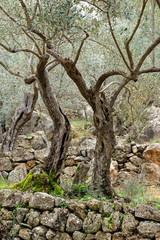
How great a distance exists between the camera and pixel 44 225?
20.7 ft

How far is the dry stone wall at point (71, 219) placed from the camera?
5.34 metres

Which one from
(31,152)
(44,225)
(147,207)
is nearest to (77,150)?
(31,152)

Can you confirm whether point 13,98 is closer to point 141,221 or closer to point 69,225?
point 69,225

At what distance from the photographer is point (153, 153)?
1259 centimetres

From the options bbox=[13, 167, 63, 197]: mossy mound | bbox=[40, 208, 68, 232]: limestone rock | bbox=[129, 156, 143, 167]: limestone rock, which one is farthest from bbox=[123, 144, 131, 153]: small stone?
bbox=[40, 208, 68, 232]: limestone rock

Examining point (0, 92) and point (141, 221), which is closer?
point (141, 221)

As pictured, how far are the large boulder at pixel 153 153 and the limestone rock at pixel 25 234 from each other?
25.9ft

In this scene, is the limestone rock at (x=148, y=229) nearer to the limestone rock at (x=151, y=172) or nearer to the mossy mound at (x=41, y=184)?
the mossy mound at (x=41, y=184)

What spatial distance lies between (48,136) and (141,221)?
41.5 feet

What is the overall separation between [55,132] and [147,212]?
3.92 meters

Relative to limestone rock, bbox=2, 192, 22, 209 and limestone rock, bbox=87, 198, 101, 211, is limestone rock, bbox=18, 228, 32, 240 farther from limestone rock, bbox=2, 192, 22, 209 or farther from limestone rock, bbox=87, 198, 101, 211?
limestone rock, bbox=87, 198, 101, 211

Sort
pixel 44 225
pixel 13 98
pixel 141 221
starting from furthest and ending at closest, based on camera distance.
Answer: pixel 13 98
pixel 44 225
pixel 141 221

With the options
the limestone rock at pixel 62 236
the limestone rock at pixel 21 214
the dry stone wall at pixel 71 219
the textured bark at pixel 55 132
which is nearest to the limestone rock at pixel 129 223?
the dry stone wall at pixel 71 219

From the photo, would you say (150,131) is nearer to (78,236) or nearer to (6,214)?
(78,236)
